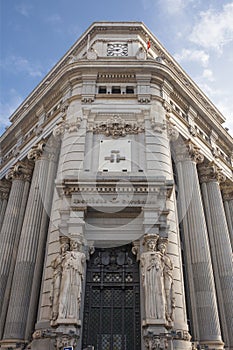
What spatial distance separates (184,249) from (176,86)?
15.0 meters

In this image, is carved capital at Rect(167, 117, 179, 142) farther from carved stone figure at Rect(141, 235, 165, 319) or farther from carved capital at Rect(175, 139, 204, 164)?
carved stone figure at Rect(141, 235, 165, 319)

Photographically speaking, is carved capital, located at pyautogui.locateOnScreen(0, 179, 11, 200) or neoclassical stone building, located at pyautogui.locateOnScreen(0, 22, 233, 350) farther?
carved capital, located at pyautogui.locateOnScreen(0, 179, 11, 200)

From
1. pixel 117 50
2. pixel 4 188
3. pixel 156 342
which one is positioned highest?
pixel 117 50

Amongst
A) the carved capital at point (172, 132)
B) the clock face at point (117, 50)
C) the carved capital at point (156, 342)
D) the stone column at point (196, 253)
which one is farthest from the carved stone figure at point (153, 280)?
the clock face at point (117, 50)

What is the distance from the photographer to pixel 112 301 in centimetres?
1861

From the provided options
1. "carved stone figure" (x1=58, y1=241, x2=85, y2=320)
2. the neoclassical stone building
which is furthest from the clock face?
"carved stone figure" (x1=58, y1=241, x2=85, y2=320)

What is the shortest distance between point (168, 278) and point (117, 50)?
25.0 m

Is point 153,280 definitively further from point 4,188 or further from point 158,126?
point 4,188

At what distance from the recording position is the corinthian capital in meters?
28.9

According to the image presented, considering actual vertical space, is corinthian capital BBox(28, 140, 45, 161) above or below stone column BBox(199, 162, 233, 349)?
above

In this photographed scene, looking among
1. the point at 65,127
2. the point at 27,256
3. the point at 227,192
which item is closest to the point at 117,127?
the point at 65,127

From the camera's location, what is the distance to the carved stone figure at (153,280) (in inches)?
656

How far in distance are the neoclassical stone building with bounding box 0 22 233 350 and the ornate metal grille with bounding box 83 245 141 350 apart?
6 centimetres

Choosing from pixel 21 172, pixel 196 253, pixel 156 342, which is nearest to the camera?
pixel 156 342
